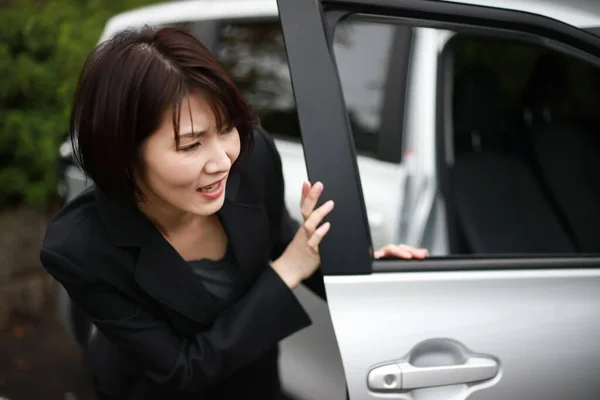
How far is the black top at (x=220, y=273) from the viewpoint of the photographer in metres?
1.43

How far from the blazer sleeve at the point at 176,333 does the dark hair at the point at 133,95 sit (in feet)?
0.64

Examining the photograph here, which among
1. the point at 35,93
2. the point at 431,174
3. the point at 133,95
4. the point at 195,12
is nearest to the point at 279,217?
the point at 133,95

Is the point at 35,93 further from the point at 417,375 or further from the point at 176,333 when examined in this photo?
the point at 417,375

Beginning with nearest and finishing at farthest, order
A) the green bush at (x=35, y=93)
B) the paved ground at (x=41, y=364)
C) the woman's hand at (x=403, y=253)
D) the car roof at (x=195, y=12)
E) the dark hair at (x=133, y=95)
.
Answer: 1. the dark hair at (x=133, y=95)
2. the woman's hand at (x=403, y=253)
3. the car roof at (x=195, y=12)
4. the paved ground at (x=41, y=364)
5. the green bush at (x=35, y=93)

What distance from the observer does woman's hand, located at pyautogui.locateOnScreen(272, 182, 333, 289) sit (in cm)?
126

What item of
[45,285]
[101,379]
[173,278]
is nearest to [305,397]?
[101,379]

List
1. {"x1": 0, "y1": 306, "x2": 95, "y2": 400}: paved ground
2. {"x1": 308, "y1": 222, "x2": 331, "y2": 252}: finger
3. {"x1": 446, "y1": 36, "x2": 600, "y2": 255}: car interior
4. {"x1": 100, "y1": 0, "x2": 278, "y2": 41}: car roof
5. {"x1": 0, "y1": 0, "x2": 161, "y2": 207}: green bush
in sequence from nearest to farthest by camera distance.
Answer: {"x1": 308, "y1": 222, "x2": 331, "y2": 252}: finger < {"x1": 100, "y1": 0, "x2": 278, "y2": 41}: car roof < {"x1": 446, "y1": 36, "x2": 600, "y2": 255}: car interior < {"x1": 0, "y1": 306, "x2": 95, "y2": 400}: paved ground < {"x1": 0, "y1": 0, "x2": 161, "y2": 207}: green bush

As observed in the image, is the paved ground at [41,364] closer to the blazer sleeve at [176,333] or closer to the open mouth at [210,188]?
the blazer sleeve at [176,333]

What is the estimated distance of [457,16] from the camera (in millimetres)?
1313

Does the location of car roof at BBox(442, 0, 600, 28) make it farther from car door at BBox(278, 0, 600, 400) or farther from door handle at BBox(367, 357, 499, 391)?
door handle at BBox(367, 357, 499, 391)

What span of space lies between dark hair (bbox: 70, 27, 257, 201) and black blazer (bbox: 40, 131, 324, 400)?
4.2 inches

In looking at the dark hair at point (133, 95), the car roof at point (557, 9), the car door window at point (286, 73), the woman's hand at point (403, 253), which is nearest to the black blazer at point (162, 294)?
the dark hair at point (133, 95)

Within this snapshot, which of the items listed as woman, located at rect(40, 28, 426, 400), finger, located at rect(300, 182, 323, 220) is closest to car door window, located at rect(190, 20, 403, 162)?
woman, located at rect(40, 28, 426, 400)

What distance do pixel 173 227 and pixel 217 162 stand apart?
27cm
